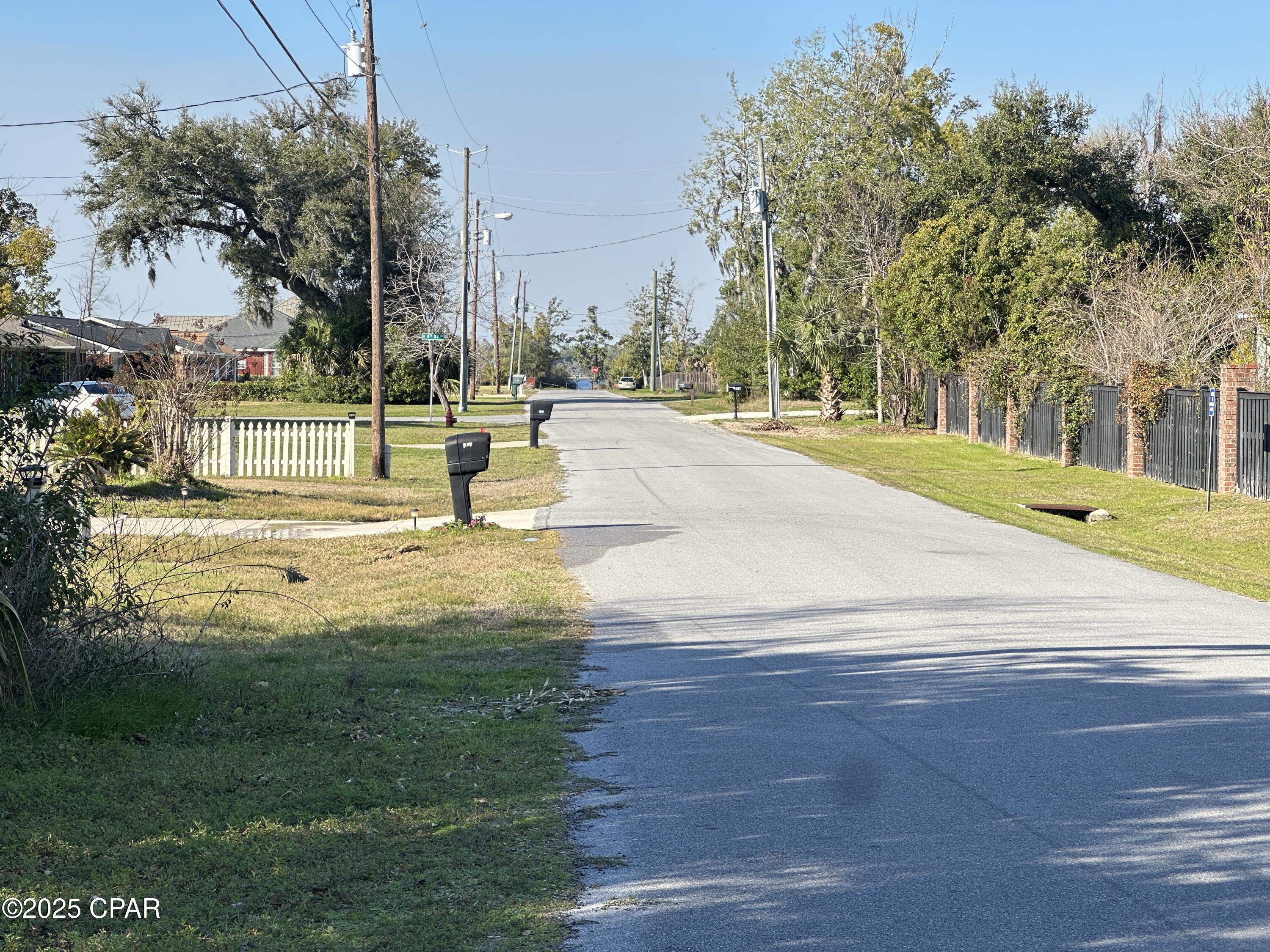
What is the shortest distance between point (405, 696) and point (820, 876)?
3.61 metres

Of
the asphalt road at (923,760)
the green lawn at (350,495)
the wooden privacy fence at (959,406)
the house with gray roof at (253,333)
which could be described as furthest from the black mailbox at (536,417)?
the house with gray roof at (253,333)

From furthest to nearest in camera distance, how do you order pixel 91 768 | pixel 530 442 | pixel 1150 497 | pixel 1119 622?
pixel 530 442
pixel 1150 497
pixel 1119 622
pixel 91 768

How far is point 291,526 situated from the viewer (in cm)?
1662

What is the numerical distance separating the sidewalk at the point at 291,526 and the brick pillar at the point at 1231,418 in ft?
44.2

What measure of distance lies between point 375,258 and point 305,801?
66.0 feet

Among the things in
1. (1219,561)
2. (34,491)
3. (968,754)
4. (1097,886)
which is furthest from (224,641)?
(1219,561)

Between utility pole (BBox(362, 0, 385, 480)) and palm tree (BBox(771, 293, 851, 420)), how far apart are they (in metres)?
23.5

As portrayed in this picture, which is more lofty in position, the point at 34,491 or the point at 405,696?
the point at 34,491

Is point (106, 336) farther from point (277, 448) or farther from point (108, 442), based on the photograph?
point (108, 442)

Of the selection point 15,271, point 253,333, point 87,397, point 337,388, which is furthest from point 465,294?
point 253,333

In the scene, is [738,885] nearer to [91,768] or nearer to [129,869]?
[129,869]

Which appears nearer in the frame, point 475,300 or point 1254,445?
point 1254,445

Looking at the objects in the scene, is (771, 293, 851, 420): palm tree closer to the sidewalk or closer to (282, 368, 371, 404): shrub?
(282, 368, 371, 404): shrub

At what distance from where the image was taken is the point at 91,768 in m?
5.78
